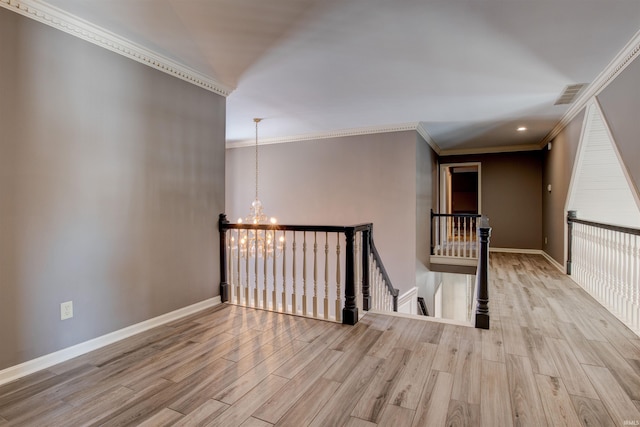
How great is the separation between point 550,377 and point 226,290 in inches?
121

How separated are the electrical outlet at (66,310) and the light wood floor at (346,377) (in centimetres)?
33

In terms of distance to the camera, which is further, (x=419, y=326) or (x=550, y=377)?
(x=419, y=326)

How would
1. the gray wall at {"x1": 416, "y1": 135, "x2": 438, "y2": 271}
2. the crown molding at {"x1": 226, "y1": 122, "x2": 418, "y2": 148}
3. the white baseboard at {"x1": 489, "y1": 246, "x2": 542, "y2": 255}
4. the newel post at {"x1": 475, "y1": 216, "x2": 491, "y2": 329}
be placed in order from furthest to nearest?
1. the white baseboard at {"x1": 489, "y1": 246, "x2": 542, "y2": 255}
2. the gray wall at {"x1": 416, "y1": 135, "x2": 438, "y2": 271}
3. the crown molding at {"x1": 226, "y1": 122, "x2": 418, "y2": 148}
4. the newel post at {"x1": 475, "y1": 216, "x2": 491, "y2": 329}

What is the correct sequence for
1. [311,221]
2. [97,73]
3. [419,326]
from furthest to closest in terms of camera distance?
1. [311,221]
2. [419,326]
3. [97,73]

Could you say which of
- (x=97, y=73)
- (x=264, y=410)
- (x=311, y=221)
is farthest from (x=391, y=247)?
(x=97, y=73)

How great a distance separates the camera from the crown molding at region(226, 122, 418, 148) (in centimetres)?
562

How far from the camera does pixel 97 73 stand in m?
2.59

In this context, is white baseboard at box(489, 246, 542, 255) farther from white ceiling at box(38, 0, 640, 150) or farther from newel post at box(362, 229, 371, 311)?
newel post at box(362, 229, 371, 311)

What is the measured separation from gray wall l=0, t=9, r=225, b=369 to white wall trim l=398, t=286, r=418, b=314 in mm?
3288

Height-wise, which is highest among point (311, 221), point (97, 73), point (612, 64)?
point (612, 64)

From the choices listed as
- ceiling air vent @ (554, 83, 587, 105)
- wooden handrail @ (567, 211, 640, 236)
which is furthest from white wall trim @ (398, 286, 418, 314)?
ceiling air vent @ (554, 83, 587, 105)

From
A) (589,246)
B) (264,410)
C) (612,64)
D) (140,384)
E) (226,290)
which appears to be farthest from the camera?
(589,246)

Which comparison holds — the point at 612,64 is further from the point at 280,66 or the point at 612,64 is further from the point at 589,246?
the point at 280,66

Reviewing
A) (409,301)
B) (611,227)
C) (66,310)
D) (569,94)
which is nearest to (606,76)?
(569,94)
